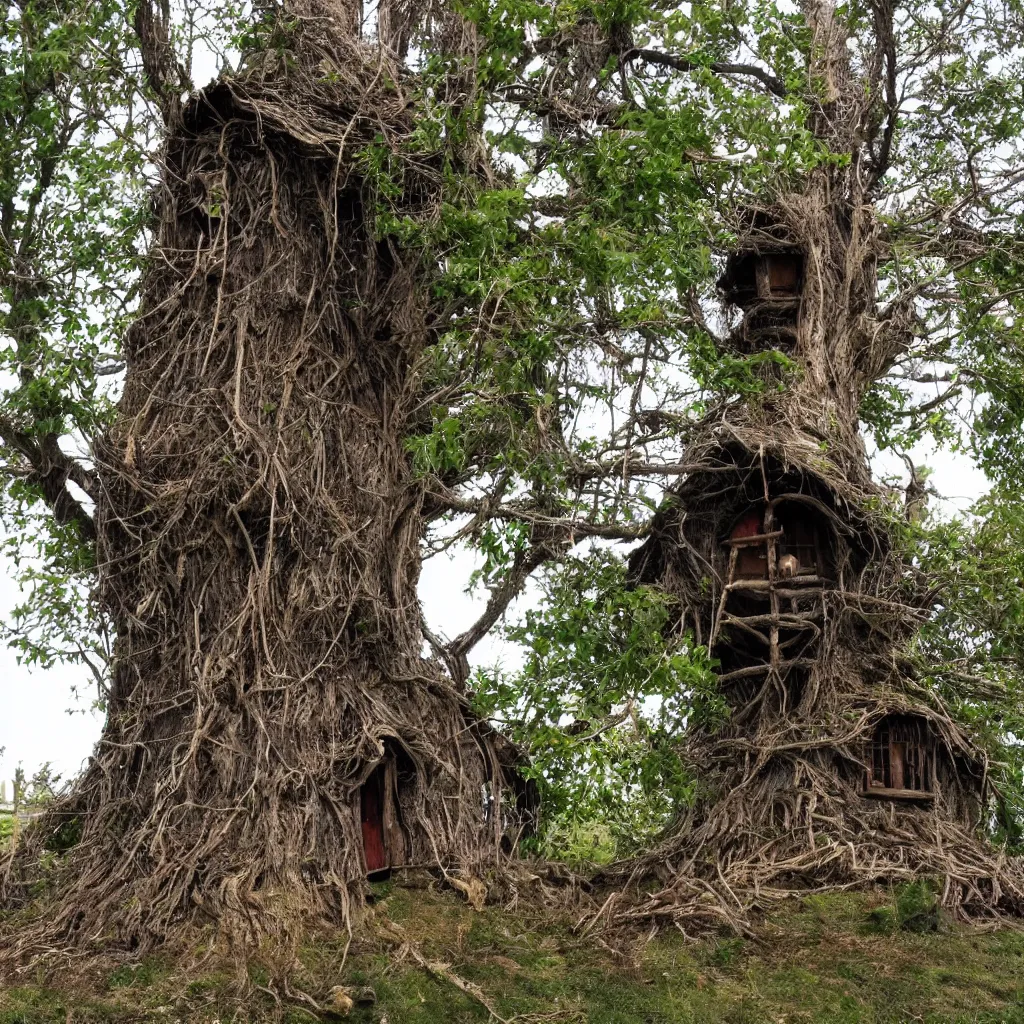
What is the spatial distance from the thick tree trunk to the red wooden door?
3cm

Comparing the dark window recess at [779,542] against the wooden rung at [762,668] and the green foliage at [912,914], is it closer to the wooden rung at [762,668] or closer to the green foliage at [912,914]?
the wooden rung at [762,668]

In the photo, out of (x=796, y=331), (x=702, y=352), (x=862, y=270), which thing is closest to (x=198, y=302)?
(x=702, y=352)

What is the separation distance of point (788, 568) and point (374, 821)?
16.3ft

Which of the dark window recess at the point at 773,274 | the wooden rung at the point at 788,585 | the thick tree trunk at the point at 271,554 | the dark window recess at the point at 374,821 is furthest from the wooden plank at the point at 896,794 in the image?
the dark window recess at the point at 773,274

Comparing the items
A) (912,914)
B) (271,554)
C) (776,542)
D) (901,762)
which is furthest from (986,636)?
(271,554)

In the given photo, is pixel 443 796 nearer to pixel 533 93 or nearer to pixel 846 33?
pixel 533 93

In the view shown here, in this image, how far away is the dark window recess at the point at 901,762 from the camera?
1245 centimetres

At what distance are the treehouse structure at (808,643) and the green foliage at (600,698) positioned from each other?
37.3 inches

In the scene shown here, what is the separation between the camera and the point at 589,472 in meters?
12.0

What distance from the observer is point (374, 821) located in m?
11.0

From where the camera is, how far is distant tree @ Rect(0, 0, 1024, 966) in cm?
1034

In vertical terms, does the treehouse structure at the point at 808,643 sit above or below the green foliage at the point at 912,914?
above

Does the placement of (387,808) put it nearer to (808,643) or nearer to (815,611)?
(808,643)

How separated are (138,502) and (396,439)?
2.38 m
